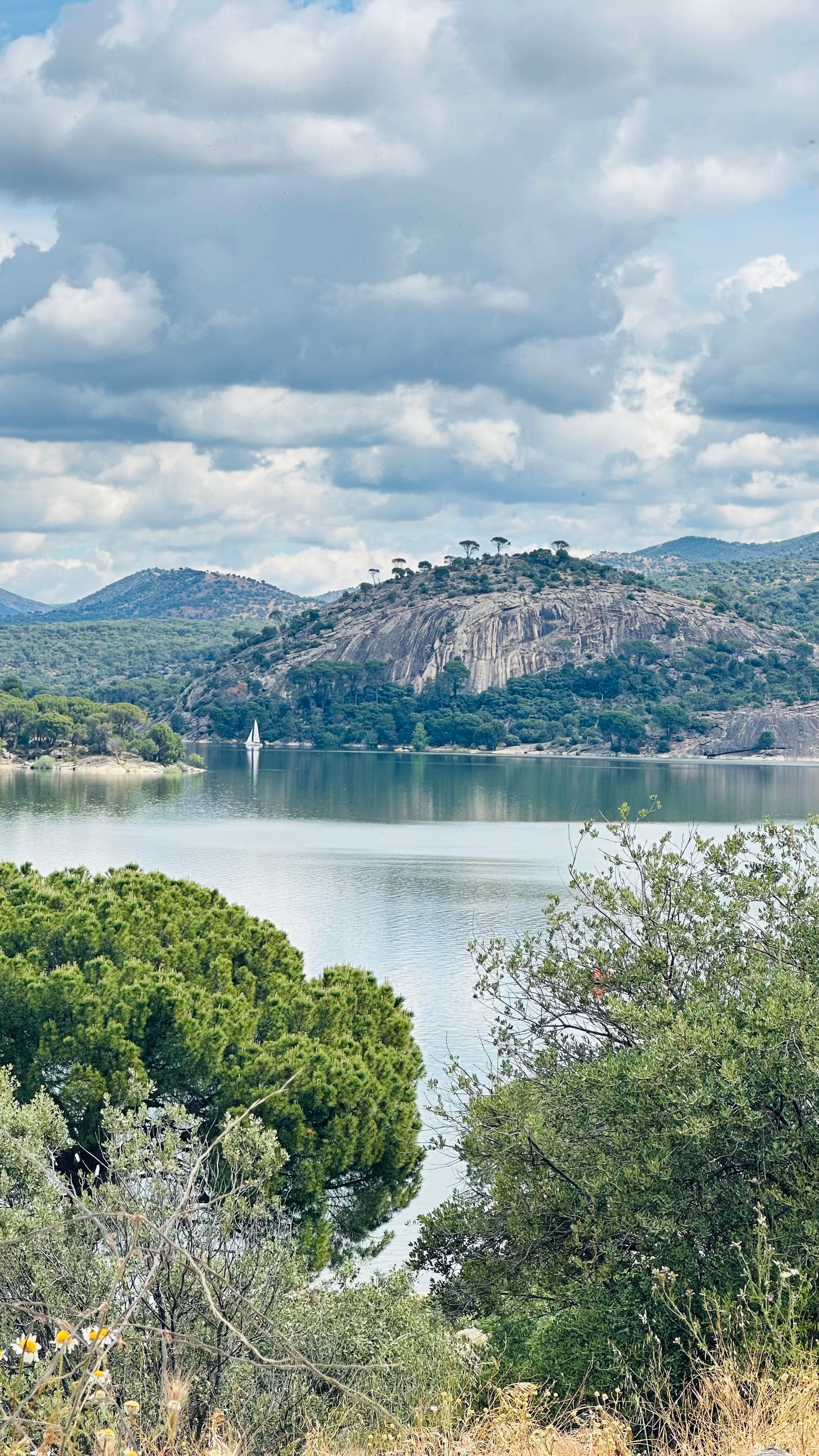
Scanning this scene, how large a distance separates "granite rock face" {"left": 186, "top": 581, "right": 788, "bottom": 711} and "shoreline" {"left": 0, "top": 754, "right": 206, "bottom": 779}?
2194 inches

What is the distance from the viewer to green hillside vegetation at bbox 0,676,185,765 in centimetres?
10256

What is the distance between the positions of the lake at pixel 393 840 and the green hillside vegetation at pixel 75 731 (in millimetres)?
5457

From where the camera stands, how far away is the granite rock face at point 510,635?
15900cm

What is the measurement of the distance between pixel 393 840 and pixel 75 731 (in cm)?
5555

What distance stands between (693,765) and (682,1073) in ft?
383

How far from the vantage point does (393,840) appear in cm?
5372

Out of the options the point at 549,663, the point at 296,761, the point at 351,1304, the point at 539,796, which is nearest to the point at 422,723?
the point at 549,663

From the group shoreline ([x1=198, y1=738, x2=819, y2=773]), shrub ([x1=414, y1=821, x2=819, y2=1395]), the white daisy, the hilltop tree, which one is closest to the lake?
shrub ([x1=414, y1=821, x2=819, y2=1395])

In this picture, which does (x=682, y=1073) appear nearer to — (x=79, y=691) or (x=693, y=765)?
(x=693, y=765)

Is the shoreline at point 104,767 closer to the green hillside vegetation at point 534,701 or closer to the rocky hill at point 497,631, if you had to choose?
the green hillside vegetation at point 534,701

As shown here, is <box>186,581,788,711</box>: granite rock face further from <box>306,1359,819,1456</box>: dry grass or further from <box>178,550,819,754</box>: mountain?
<box>306,1359,819,1456</box>: dry grass

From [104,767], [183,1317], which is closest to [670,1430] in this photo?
[183,1317]

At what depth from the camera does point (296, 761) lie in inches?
4700

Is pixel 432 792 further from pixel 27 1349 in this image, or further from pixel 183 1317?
pixel 27 1349
